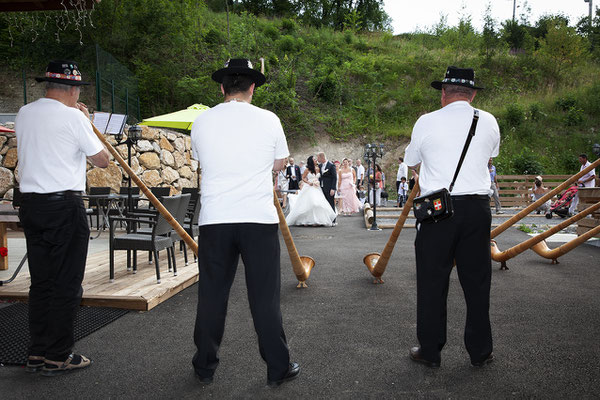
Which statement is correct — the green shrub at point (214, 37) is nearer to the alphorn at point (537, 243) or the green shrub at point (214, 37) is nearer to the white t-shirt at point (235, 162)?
the alphorn at point (537, 243)

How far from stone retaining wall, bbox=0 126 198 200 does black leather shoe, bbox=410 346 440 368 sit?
1142cm

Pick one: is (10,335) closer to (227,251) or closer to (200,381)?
(200,381)

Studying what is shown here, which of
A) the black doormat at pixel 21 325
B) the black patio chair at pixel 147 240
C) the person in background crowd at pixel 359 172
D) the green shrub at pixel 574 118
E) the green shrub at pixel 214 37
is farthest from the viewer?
the green shrub at pixel 574 118

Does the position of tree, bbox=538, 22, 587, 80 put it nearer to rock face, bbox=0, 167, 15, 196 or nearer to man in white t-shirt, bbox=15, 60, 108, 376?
rock face, bbox=0, 167, 15, 196

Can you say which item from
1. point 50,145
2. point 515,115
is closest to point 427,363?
point 50,145

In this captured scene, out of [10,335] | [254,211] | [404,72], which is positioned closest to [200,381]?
[254,211]

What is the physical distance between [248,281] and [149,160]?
15039 millimetres

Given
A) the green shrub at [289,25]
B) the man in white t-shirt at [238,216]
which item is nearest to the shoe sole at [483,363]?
the man in white t-shirt at [238,216]

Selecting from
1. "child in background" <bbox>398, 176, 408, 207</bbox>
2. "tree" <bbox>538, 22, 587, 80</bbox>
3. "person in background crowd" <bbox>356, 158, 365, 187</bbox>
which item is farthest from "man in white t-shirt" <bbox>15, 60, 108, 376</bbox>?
"tree" <bbox>538, 22, 587, 80</bbox>

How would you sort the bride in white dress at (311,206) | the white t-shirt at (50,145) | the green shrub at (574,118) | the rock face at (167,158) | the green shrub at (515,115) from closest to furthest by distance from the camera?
the white t-shirt at (50,145), the bride in white dress at (311,206), the rock face at (167,158), the green shrub at (515,115), the green shrub at (574,118)

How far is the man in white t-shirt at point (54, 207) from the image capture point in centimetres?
339

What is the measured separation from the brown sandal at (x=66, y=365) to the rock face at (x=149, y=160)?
14.1m

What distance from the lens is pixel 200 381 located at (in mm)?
3332

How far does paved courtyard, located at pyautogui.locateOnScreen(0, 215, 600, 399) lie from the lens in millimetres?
3195
